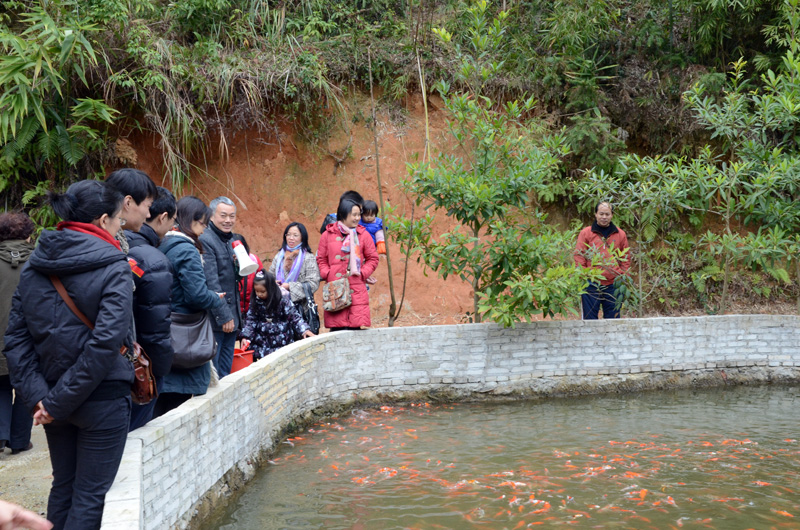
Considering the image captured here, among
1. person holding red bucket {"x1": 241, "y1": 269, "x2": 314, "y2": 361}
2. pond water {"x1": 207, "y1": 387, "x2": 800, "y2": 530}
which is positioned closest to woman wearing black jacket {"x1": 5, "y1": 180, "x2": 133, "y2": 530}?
pond water {"x1": 207, "y1": 387, "x2": 800, "y2": 530}

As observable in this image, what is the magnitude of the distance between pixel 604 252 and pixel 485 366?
248cm

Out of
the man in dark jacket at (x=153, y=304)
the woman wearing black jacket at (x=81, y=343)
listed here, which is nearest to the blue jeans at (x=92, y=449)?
the woman wearing black jacket at (x=81, y=343)

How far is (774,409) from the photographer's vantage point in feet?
26.7

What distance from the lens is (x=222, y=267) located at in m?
5.95

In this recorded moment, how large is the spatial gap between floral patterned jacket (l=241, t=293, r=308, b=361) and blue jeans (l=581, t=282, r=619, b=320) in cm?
440

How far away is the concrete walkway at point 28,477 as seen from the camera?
468 centimetres

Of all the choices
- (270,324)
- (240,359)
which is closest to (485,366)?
(270,324)

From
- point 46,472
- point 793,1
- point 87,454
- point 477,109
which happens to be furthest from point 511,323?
point 793,1

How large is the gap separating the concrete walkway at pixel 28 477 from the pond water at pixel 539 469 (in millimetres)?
1232

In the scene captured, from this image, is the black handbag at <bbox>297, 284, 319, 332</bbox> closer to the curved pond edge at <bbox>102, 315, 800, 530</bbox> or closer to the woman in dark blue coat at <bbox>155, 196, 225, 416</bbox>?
the curved pond edge at <bbox>102, 315, 800, 530</bbox>

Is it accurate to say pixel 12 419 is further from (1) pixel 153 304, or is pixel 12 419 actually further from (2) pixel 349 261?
(2) pixel 349 261

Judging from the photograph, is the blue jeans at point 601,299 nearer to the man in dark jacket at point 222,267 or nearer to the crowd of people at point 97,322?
the man in dark jacket at point 222,267

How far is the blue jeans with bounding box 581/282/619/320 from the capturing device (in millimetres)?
9703

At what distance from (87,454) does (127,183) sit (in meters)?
1.45
